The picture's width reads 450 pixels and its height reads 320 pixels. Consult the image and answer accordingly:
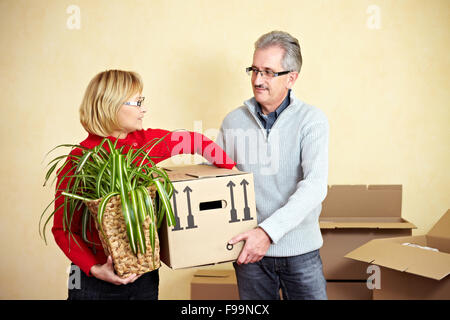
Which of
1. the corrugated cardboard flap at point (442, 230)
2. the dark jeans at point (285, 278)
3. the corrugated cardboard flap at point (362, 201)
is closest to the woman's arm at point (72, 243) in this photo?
the dark jeans at point (285, 278)

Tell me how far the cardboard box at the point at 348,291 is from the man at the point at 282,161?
0.60 meters

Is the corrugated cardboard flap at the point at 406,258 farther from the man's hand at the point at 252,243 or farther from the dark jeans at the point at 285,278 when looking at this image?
the man's hand at the point at 252,243

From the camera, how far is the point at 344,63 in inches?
91.9

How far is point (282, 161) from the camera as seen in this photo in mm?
1493

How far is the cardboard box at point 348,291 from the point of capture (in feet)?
6.76

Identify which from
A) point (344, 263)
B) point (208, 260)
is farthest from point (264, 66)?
point (344, 263)

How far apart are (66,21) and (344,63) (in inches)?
62.1

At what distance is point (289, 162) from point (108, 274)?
2.31ft

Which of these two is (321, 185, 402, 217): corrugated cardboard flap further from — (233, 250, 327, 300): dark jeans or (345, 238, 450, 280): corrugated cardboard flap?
(233, 250, 327, 300): dark jeans

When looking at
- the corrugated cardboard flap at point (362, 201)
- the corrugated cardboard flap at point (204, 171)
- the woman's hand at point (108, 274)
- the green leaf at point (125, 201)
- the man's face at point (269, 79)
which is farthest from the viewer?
the corrugated cardboard flap at point (362, 201)

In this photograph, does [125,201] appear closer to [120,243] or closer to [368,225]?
[120,243]

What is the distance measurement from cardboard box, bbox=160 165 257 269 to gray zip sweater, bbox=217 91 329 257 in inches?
8.0

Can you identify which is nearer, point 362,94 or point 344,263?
point 344,263

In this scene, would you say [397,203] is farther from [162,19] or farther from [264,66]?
[162,19]
